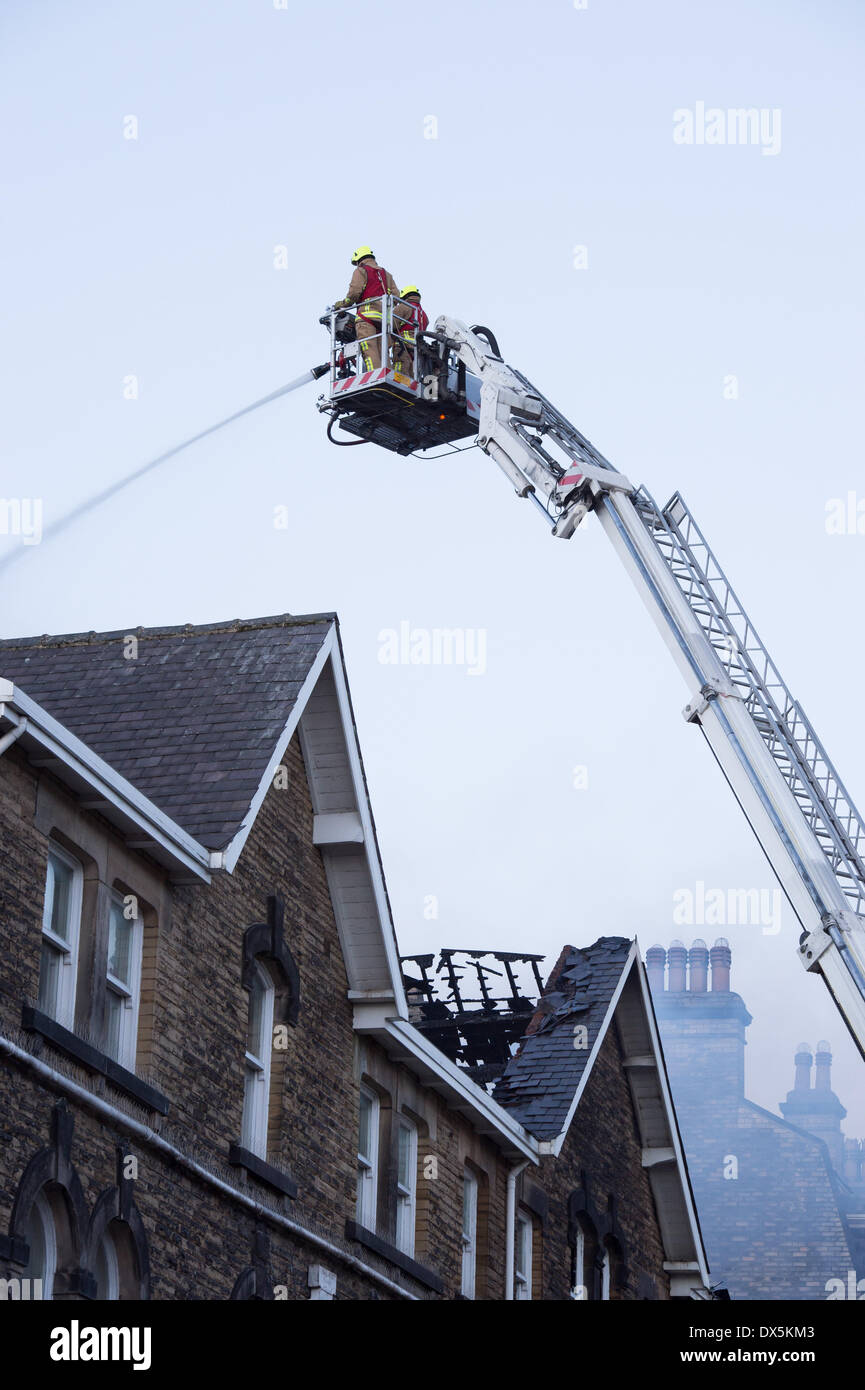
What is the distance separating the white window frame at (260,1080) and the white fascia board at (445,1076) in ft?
5.53

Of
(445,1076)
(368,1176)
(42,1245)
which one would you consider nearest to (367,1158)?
(368,1176)

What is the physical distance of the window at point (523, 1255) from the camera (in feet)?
83.5

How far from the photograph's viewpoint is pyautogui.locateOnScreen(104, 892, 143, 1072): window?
17203mm

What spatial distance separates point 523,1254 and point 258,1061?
7371 millimetres

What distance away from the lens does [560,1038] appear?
1094 inches

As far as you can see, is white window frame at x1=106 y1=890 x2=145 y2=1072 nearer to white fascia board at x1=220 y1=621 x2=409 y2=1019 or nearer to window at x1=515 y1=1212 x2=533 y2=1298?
white fascia board at x1=220 y1=621 x2=409 y2=1019

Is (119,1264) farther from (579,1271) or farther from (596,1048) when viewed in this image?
(596,1048)

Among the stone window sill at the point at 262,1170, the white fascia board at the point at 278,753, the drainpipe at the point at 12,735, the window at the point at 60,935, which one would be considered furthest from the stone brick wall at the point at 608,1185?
the drainpipe at the point at 12,735

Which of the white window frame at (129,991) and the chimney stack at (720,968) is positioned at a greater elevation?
the chimney stack at (720,968)

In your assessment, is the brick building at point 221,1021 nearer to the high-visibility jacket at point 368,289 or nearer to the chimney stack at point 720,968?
the high-visibility jacket at point 368,289
